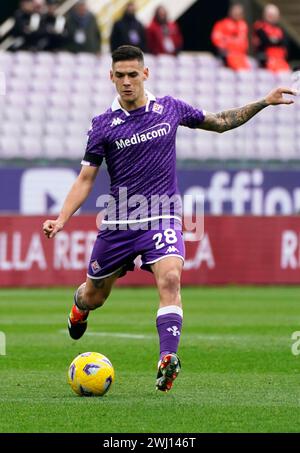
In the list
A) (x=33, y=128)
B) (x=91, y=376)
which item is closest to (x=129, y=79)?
(x=91, y=376)

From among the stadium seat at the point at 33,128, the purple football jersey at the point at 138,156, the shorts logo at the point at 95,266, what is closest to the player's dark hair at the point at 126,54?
the purple football jersey at the point at 138,156

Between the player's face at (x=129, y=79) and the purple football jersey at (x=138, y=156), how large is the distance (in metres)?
0.12

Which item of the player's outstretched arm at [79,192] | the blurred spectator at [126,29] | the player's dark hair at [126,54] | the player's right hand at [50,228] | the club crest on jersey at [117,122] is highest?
the blurred spectator at [126,29]

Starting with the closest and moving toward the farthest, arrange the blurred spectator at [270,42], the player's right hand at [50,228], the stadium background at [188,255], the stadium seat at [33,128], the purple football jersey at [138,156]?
the stadium background at [188,255] < the player's right hand at [50,228] < the purple football jersey at [138,156] < the stadium seat at [33,128] < the blurred spectator at [270,42]

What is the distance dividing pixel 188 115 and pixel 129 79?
0.63 meters

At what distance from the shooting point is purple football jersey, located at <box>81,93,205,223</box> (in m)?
9.24

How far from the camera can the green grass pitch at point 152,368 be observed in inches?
295

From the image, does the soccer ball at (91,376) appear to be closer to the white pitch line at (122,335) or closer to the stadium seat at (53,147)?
the white pitch line at (122,335)

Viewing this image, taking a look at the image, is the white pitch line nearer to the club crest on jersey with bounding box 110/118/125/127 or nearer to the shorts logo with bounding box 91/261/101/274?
the shorts logo with bounding box 91/261/101/274

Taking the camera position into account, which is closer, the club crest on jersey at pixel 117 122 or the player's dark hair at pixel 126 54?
the player's dark hair at pixel 126 54

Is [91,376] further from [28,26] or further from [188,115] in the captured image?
[28,26]

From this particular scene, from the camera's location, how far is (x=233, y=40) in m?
26.8

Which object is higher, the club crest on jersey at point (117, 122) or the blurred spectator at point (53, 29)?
the blurred spectator at point (53, 29)
